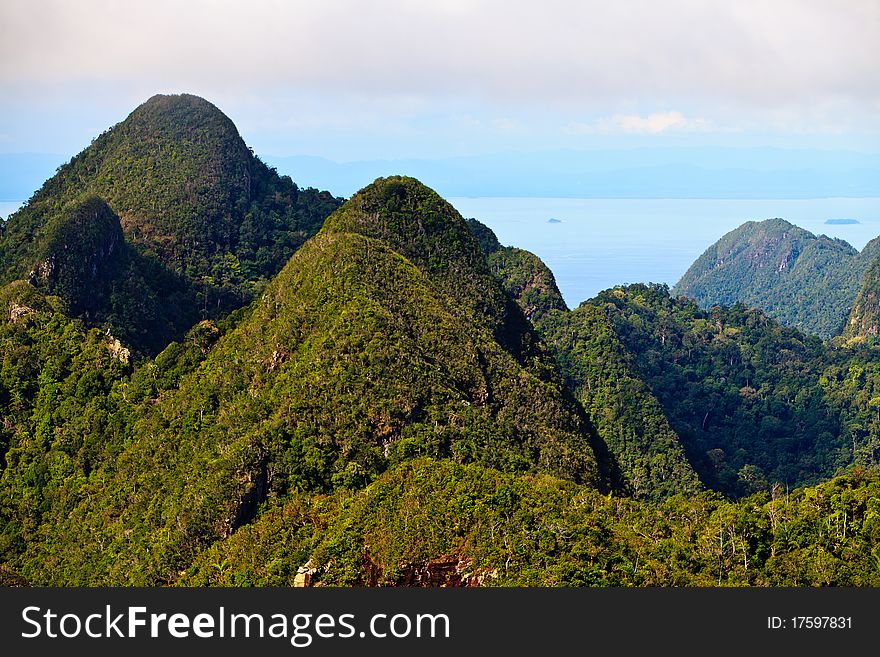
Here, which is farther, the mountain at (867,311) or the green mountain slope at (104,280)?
the mountain at (867,311)

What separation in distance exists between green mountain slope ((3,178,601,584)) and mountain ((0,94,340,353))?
721 inches

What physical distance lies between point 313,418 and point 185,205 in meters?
40.1

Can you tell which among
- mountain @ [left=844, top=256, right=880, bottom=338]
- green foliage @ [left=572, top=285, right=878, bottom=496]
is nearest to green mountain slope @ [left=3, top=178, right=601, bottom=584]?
green foliage @ [left=572, top=285, right=878, bottom=496]

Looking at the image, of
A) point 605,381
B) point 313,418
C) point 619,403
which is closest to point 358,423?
point 313,418

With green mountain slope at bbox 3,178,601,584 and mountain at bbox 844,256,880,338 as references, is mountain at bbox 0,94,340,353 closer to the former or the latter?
green mountain slope at bbox 3,178,601,584

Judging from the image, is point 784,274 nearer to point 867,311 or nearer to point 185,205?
point 867,311

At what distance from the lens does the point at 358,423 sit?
31688 millimetres

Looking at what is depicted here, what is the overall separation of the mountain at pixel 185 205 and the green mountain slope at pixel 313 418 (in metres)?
18.3

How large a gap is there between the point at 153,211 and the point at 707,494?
128ft

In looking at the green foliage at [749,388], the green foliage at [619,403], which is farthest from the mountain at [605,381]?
the green foliage at [749,388]

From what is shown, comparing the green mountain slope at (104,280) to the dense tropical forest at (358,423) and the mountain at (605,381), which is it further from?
the mountain at (605,381)

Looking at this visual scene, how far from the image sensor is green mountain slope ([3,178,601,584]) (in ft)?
98.4

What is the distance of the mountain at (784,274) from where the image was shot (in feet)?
445

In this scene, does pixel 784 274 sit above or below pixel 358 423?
above
